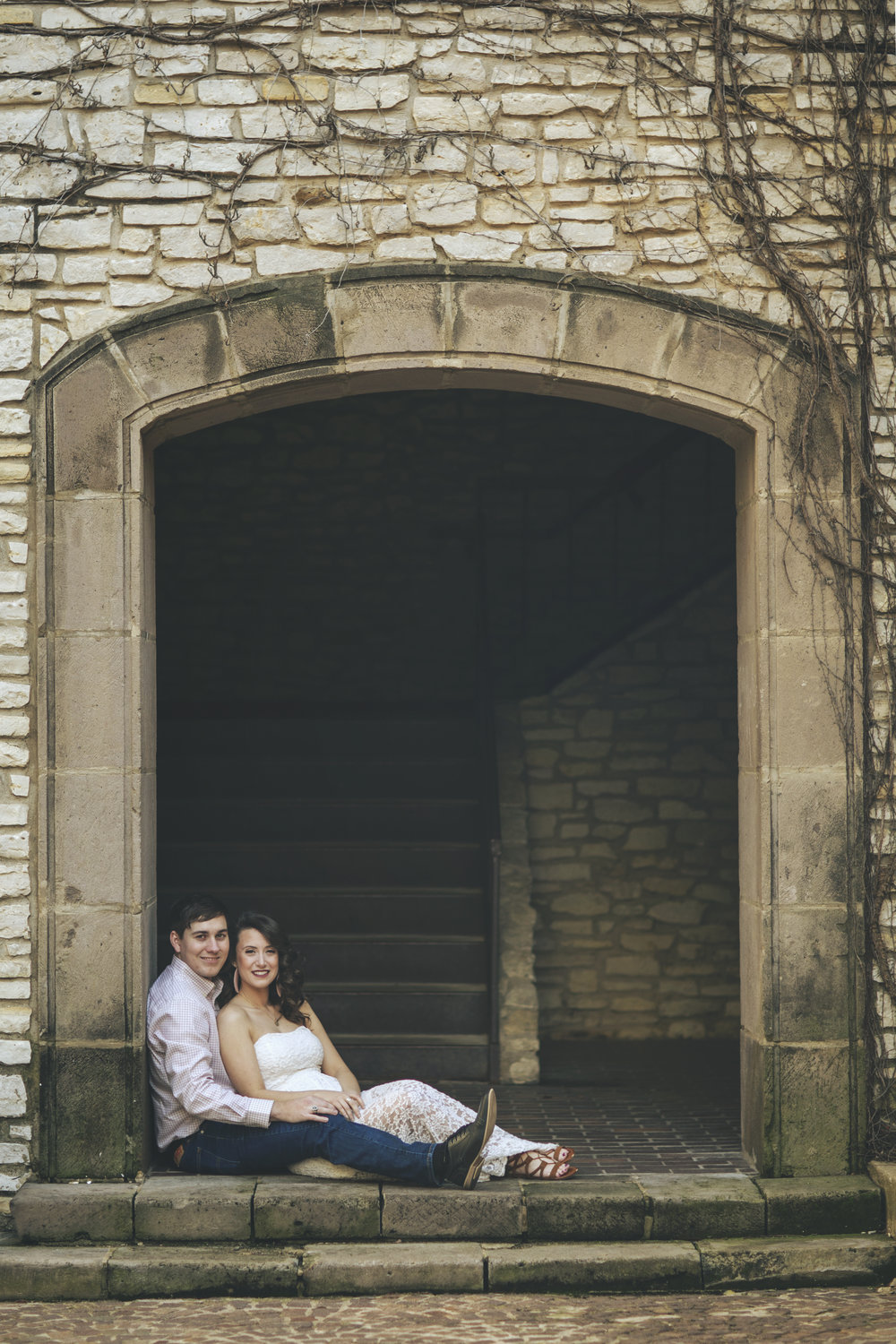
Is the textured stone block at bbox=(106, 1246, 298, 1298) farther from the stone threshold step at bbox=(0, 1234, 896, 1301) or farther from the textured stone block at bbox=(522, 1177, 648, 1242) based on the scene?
the textured stone block at bbox=(522, 1177, 648, 1242)

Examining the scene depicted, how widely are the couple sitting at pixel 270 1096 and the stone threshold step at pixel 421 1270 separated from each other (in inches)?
10.4

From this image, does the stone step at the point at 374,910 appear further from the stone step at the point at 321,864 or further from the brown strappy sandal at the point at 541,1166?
the brown strappy sandal at the point at 541,1166

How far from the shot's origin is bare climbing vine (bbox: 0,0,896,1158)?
4.04 metres

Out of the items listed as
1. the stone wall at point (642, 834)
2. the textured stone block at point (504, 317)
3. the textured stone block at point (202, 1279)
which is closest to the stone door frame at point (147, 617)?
the textured stone block at point (504, 317)

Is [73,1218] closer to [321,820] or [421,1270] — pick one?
[421,1270]

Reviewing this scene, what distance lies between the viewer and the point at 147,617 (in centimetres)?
414

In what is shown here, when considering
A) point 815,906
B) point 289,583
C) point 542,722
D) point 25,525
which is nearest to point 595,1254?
point 815,906

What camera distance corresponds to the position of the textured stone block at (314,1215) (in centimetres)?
373

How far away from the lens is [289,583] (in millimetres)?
8664

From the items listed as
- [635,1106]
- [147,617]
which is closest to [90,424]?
[147,617]

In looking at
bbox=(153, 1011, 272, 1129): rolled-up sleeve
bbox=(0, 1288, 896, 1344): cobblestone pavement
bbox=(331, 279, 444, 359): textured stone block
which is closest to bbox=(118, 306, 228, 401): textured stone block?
bbox=(331, 279, 444, 359): textured stone block

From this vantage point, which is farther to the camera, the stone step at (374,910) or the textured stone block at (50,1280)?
the stone step at (374,910)

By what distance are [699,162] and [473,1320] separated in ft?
12.2

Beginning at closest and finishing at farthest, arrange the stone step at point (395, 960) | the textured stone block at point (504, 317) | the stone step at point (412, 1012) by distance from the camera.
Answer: the textured stone block at point (504, 317), the stone step at point (412, 1012), the stone step at point (395, 960)
